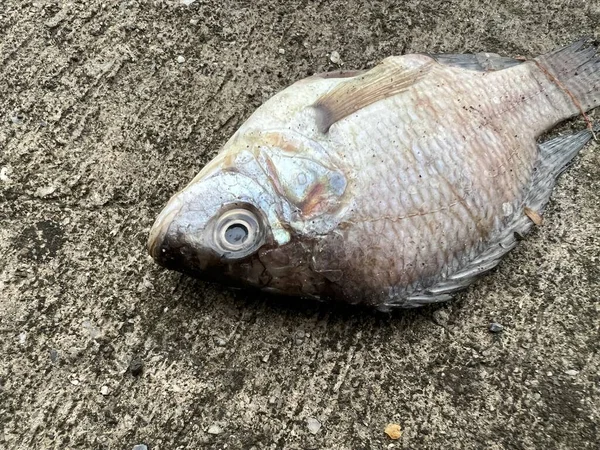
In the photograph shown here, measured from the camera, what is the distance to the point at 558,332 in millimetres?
2547

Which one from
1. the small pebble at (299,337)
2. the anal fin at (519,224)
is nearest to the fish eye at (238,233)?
the small pebble at (299,337)

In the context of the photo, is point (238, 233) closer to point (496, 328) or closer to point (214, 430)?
point (214, 430)

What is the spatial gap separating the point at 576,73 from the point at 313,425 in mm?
2172

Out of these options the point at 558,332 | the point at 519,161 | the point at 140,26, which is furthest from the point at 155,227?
the point at 558,332

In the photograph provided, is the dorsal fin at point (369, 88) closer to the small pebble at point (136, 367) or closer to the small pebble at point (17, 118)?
the small pebble at point (136, 367)

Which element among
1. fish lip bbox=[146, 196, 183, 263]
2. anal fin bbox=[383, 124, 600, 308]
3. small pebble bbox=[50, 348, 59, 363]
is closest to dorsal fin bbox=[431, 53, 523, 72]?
anal fin bbox=[383, 124, 600, 308]

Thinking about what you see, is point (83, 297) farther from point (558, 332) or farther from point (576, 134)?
Result: point (576, 134)

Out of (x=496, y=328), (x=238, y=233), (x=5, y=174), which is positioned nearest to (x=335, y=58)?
(x=238, y=233)

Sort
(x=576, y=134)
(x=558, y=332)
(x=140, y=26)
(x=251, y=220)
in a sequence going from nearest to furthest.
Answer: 1. (x=251, y=220)
2. (x=558, y=332)
3. (x=576, y=134)
4. (x=140, y=26)

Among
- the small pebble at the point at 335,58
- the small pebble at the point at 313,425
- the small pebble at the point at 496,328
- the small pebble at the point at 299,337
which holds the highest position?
the small pebble at the point at 335,58

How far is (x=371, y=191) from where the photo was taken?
2365 millimetres

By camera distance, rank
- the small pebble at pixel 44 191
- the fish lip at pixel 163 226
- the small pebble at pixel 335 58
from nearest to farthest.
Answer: the fish lip at pixel 163 226, the small pebble at pixel 44 191, the small pebble at pixel 335 58

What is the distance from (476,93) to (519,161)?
0.38 m

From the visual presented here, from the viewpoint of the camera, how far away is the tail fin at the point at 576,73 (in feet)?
9.42
